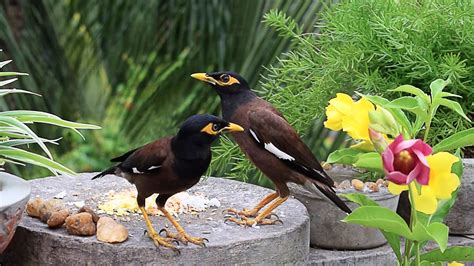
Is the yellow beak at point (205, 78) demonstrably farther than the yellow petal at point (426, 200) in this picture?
Yes

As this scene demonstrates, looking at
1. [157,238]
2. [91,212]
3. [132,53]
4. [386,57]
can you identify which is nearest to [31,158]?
[91,212]

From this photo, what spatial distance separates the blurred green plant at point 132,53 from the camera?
3.06m

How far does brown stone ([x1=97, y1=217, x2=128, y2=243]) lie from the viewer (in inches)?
63.0

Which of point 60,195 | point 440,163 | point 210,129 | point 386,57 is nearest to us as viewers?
point 440,163

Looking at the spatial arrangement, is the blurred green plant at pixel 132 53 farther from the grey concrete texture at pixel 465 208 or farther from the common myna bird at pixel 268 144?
the common myna bird at pixel 268 144

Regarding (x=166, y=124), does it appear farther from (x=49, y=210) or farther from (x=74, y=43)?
(x=49, y=210)

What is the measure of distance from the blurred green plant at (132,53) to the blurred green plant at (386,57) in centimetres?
84

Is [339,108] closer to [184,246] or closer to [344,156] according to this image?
[344,156]

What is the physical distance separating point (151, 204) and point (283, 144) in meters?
0.33

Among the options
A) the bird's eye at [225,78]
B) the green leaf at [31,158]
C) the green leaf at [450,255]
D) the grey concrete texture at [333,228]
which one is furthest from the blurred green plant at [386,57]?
the green leaf at [450,255]

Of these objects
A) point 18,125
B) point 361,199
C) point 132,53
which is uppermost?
point 361,199

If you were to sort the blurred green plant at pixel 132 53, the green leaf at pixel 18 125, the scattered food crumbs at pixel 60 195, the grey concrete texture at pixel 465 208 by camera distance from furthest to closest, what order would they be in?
the blurred green plant at pixel 132 53 < the grey concrete texture at pixel 465 208 < the scattered food crumbs at pixel 60 195 < the green leaf at pixel 18 125

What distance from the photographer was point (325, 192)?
1753 mm

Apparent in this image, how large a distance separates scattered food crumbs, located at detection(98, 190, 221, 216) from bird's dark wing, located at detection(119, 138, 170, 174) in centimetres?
16
